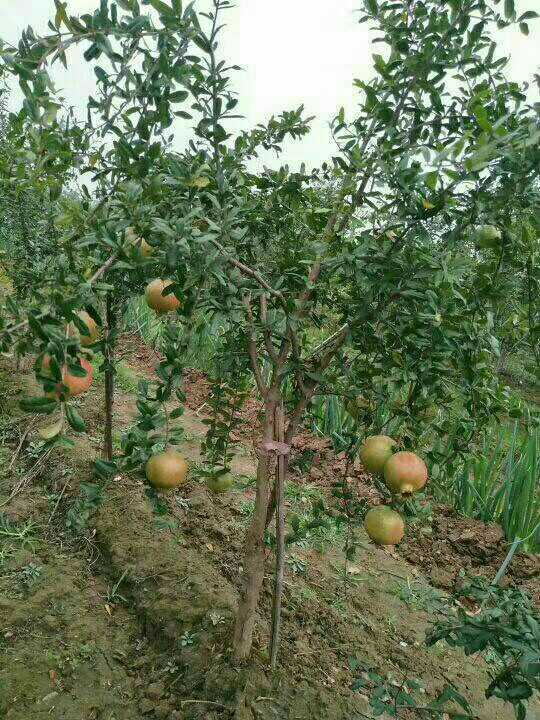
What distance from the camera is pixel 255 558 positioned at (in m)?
1.74

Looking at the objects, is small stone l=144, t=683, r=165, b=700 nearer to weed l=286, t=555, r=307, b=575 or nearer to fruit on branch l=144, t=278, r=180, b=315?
weed l=286, t=555, r=307, b=575

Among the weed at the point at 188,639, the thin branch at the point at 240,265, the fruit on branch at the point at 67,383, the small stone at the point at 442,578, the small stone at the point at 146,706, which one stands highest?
the thin branch at the point at 240,265

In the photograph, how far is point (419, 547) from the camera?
3158mm

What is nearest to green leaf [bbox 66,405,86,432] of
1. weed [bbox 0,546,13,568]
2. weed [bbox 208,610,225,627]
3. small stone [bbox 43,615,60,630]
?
weed [bbox 208,610,225,627]

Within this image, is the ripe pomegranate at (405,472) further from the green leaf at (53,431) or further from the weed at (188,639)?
the weed at (188,639)

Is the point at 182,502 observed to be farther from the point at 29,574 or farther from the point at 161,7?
the point at 161,7

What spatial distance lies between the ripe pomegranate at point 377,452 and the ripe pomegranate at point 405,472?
0.18 feet

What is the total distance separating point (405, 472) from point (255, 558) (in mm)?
635

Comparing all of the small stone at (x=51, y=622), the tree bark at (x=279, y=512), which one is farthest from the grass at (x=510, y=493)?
the small stone at (x=51, y=622)

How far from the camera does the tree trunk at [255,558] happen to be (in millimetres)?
1658

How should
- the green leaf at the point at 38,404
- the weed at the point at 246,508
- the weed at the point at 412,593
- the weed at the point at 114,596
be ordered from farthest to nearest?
the weed at the point at 246,508 → the weed at the point at 412,593 → the weed at the point at 114,596 → the green leaf at the point at 38,404

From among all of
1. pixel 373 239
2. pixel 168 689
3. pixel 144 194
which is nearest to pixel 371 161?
pixel 373 239

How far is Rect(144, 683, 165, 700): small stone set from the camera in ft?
5.83

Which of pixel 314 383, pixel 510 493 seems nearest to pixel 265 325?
pixel 314 383
